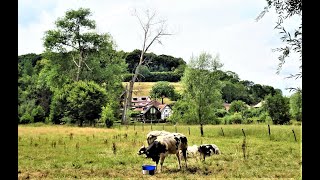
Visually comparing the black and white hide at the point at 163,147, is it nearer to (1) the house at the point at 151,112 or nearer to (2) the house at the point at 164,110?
(1) the house at the point at 151,112

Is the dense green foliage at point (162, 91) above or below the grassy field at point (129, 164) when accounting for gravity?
above

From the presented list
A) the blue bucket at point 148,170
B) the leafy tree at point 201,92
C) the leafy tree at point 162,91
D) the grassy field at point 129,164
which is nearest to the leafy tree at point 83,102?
the leafy tree at point 201,92

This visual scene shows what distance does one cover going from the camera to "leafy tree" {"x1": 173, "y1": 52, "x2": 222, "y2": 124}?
37.7m

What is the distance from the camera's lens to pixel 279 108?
178ft

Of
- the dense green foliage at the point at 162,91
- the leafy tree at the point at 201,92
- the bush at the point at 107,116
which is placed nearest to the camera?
the leafy tree at the point at 201,92

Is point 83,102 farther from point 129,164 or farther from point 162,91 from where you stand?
point 162,91

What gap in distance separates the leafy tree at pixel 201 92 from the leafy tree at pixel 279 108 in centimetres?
1783

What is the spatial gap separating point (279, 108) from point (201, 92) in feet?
70.5

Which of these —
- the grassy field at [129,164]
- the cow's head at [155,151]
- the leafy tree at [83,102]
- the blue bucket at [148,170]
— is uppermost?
the leafy tree at [83,102]

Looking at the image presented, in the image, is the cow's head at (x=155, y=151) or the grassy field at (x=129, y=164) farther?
the cow's head at (x=155, y=151)

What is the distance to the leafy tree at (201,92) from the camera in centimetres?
3766

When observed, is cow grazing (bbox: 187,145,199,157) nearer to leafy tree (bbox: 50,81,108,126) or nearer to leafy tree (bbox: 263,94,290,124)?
leafy tree (bbox: 50,81,108,126)
